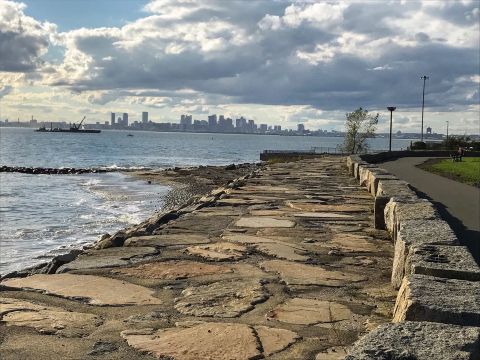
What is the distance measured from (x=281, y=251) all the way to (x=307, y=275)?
822 millimetres

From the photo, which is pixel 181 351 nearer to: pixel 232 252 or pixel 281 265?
pixel 281 265

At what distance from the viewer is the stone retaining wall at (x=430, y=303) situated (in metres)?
2.26

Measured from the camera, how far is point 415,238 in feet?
14.0

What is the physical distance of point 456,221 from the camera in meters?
9.70

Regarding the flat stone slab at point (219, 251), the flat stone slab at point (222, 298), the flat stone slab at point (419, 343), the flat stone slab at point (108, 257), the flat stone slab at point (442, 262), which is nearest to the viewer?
the flat stone slab at point (419, 343)

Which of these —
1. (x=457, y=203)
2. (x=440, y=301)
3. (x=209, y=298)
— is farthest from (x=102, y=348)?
(x=457, y=203)

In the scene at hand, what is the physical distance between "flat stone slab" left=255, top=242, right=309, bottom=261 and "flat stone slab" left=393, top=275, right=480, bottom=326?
1.85 meters

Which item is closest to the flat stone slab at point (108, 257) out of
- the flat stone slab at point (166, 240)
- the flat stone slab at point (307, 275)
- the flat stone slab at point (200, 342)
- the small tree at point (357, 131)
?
the flat stone slab at point (166, 240)

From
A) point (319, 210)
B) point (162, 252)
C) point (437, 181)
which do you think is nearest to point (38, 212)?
point (437, 181)

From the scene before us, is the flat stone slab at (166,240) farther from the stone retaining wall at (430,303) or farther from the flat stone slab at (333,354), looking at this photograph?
the flat stone slab at (333,354)

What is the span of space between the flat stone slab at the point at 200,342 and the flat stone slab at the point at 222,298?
251 millimetres

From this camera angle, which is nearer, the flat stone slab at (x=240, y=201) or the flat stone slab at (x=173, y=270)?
the flat stone slab at (x=173, y=270)

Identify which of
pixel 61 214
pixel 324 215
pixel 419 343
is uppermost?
pixel 419 343

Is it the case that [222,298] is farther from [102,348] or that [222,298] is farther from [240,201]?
[240,201]
